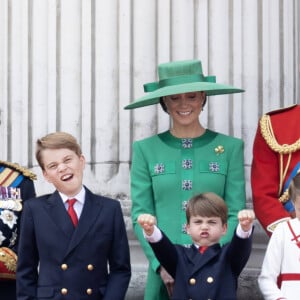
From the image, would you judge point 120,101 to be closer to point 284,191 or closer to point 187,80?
point 187,80

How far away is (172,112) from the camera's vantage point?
555cm

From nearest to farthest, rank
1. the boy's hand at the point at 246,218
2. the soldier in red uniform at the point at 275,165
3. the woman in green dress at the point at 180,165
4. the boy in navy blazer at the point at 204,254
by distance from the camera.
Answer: the boy's hand at the point at 246,218 → the boy in navy blazer at the point at 204,254 → the soldier in red uniform at the point at 275,165 → the woman in green dress at the point at 180,165

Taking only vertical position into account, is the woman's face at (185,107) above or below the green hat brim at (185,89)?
below

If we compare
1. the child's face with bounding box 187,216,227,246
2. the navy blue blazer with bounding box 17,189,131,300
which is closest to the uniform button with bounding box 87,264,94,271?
the navy blue blazer with bounding box 17,189,131,300

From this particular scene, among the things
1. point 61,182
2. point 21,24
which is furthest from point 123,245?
point 21,24

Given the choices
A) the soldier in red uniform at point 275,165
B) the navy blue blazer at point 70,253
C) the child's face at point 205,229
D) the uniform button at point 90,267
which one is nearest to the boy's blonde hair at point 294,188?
the soldier in red uniform at point 275,165

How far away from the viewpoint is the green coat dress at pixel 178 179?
5426 millimetres

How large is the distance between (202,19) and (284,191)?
4.72ft

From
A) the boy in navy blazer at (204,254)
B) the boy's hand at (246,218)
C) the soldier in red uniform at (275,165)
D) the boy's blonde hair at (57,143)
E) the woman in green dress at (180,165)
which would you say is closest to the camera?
the boy's hand at (246,218)

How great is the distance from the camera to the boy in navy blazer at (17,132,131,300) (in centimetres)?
499

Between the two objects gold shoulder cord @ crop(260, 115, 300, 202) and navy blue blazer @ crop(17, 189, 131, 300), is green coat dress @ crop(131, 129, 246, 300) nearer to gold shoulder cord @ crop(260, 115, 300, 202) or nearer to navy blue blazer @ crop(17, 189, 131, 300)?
gold shoulder cord @ crop(260, 115, 300, 202)

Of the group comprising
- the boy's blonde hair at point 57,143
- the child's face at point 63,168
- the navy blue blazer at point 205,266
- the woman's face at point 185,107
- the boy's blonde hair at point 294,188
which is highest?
the woman's face at point 185,107

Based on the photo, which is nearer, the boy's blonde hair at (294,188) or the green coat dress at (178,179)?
the boy's blonde hair at (294,188)

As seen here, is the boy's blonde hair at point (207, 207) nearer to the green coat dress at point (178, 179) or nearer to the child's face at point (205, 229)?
the child's face at point (205, 229)
